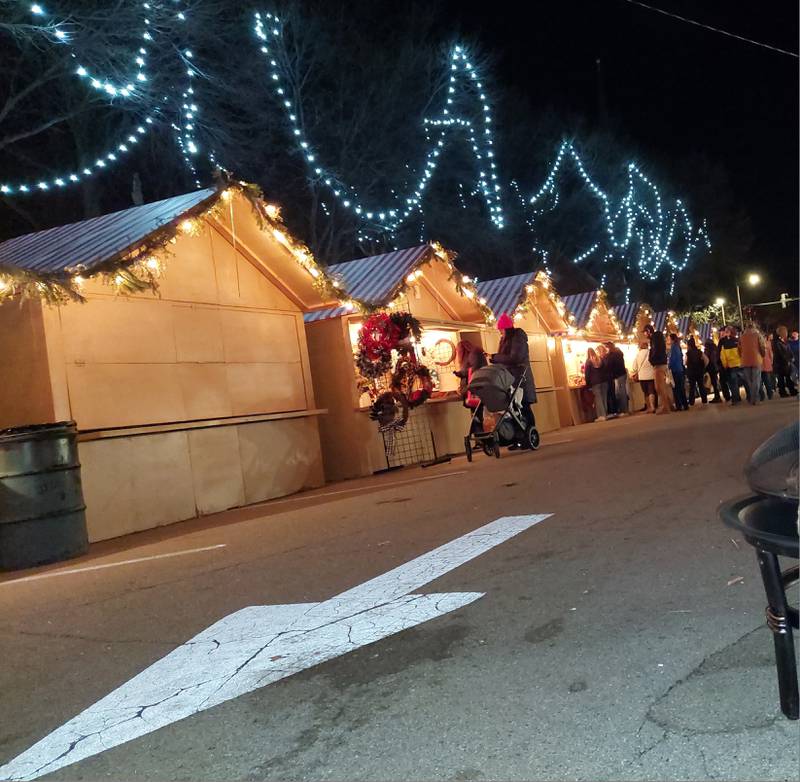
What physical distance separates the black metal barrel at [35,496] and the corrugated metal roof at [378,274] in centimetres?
607

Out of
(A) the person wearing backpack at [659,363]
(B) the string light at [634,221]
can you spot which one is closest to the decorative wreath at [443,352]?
(A) the person wearing backpack at [659,363]

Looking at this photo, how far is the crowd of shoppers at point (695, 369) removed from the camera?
59.1ft

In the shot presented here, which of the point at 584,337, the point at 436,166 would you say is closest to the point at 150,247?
the point at 584,337

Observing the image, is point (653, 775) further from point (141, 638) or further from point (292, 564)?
point (292, 564)

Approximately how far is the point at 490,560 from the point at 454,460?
8.75 m

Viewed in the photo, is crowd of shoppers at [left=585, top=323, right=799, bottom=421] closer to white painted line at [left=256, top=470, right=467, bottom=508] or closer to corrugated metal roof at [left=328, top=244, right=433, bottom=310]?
corrugated metal roof at [left=328, top=244, right=433, bottom=310]

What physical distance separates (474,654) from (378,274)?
11.7 meters

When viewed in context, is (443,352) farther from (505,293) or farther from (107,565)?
(107,565)

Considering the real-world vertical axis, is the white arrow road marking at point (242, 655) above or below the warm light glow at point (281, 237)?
below

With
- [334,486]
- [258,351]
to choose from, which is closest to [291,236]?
[258,351]

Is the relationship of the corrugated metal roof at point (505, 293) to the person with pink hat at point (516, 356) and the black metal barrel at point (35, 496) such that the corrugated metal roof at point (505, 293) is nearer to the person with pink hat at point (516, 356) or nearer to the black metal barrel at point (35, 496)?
the person with pink hat at point (516, 356)

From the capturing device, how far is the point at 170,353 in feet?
36.5

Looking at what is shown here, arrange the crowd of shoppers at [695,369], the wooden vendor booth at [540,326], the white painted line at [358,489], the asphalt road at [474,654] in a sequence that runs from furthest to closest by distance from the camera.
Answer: the wooden vendor booth at [540,326]
the crowd of shoppers at [695,369]
the white painted line at [358,489]
the asphalt road at [474,654]

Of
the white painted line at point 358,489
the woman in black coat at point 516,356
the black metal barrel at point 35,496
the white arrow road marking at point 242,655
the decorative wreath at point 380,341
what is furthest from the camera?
the decorative wreath at point 380,341
